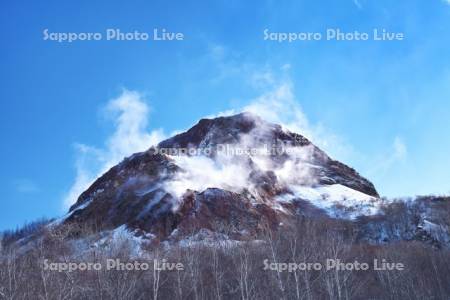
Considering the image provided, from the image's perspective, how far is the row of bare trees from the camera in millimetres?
40438

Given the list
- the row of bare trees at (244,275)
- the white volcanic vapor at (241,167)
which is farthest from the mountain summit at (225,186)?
the row of bare trees at (244,275)

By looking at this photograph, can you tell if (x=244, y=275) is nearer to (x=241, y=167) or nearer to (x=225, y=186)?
(x=225, y=186)

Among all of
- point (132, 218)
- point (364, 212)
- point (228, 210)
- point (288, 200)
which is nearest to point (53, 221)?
point (132, 218)

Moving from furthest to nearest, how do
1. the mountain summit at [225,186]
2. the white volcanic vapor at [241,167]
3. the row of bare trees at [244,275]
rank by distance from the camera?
1. the white volcanic vapor at [241,167]
2. the mountain summit at [225,186]
3. the row of bare trees at [244,275]

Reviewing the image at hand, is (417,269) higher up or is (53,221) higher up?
(53,221)

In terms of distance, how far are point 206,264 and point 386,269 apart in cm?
2092

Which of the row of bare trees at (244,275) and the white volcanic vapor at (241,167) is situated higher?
the white volcanic vapor at (241,167)

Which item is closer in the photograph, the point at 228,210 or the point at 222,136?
the point at 228,210

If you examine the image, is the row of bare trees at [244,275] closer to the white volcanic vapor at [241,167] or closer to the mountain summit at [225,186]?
the mountain summit at [225,186]

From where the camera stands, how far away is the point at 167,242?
94.7m

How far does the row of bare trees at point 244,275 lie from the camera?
40.4m

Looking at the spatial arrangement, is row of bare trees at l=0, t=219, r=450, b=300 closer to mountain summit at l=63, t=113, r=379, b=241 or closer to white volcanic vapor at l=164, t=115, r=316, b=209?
mountain summit at l=63, t=113, r=379, b=241

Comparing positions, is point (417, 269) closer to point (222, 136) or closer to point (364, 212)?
point (364, 212)

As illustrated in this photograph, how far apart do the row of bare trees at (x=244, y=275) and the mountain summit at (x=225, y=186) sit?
27646 mm
